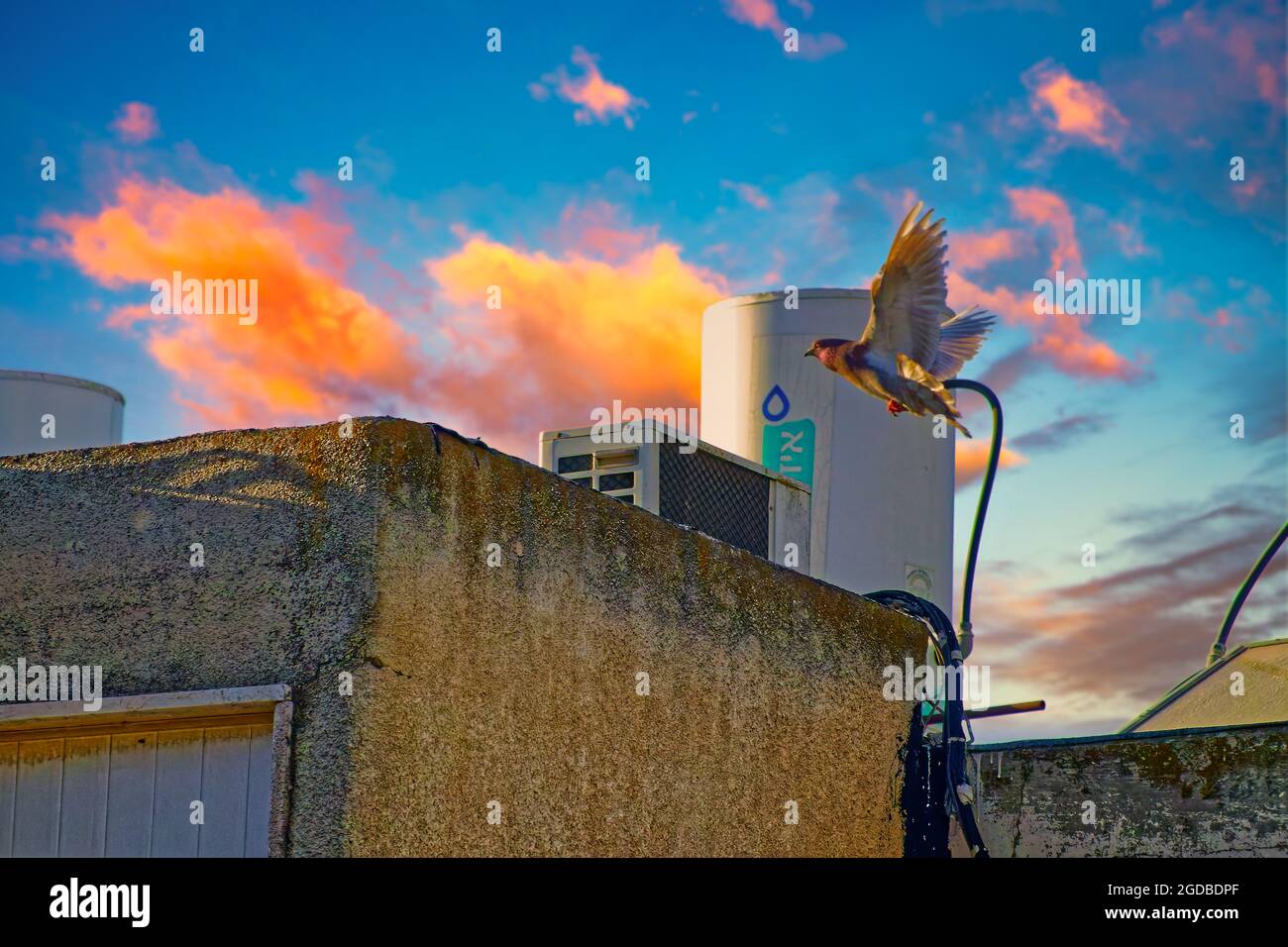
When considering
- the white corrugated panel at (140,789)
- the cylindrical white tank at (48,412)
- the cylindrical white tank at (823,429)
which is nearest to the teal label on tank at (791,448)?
the cylindrical white tank at (823,429)

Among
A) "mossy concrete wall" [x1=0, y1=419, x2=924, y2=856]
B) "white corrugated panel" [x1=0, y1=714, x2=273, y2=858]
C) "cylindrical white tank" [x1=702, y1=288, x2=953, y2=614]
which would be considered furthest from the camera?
"cylindrical white tank" [x1=702, y1=288, x2=953, y2=614]

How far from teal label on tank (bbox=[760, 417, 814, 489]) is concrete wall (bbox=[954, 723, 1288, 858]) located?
442cm

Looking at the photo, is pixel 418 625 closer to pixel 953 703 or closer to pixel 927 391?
pixel 953 703

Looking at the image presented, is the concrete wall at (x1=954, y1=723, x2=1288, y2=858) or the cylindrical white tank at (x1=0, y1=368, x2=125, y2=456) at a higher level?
the cylindrical white tank at (x1=0, y1=368, x2=125, y2=456)

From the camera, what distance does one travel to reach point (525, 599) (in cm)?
575

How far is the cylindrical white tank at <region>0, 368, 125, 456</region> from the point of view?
10375 millimetres

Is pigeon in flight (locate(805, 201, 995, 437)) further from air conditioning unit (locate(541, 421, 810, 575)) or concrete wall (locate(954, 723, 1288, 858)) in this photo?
concrete wall (locate(954, 723, 1288, 858))

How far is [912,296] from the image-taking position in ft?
28.6

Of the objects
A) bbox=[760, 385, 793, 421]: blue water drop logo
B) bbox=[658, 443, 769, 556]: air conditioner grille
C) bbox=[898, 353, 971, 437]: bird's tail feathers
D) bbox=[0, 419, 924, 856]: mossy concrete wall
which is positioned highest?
bbox=[760, 385, 793, 421]: blue water drop logo

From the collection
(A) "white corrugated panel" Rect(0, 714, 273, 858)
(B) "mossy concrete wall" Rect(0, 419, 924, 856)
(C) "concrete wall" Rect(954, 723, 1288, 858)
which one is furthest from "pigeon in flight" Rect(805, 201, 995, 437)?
(A) "white corrugated panel" Rect(0, 714, 273, 858)

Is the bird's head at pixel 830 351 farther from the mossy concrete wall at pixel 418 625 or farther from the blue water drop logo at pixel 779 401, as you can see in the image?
the blue water drop logo at pixel 779 401

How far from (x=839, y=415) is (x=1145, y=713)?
11.4 ft
